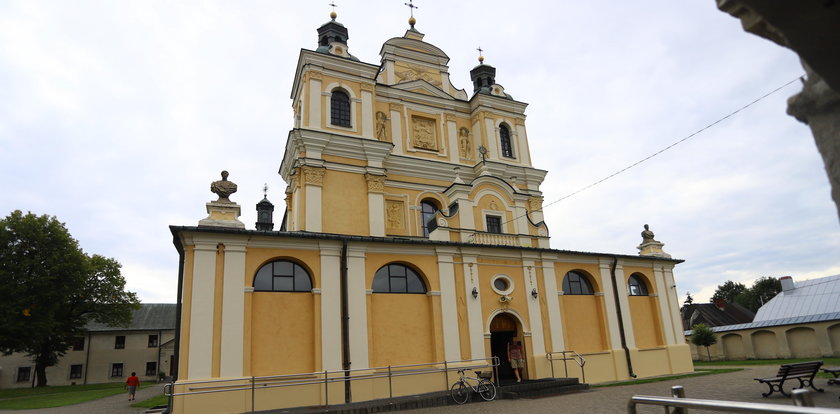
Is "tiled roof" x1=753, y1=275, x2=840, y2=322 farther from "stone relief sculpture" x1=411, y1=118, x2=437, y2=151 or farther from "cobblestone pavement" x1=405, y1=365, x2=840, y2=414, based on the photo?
"stone relief sculpture" x1=411, y1=118, x2=437, y2=151

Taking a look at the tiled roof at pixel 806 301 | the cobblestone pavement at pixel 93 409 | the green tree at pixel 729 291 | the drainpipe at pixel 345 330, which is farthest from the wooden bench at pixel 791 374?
the green tree at pixel 729 291

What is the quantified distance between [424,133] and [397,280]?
34.0ft

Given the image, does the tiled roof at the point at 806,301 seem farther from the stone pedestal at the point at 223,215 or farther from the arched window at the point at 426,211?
the stone pedestal at the point at 223,215

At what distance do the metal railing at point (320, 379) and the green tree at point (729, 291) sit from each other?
7052 centimetres

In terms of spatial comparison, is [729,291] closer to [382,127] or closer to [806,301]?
[806,301]

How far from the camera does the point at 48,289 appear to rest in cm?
3225

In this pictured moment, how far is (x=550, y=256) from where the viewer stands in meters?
19.3

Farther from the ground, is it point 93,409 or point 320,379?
point 320,379

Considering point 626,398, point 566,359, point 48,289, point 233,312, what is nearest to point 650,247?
point 566,359

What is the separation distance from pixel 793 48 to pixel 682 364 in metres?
22.7

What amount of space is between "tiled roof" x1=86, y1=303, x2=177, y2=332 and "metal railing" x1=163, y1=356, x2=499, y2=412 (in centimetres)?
4047

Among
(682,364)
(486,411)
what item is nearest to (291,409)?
(486,411)

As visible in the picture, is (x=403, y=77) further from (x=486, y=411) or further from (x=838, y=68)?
(x=838, y=68)

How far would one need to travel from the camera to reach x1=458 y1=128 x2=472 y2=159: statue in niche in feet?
84.2
